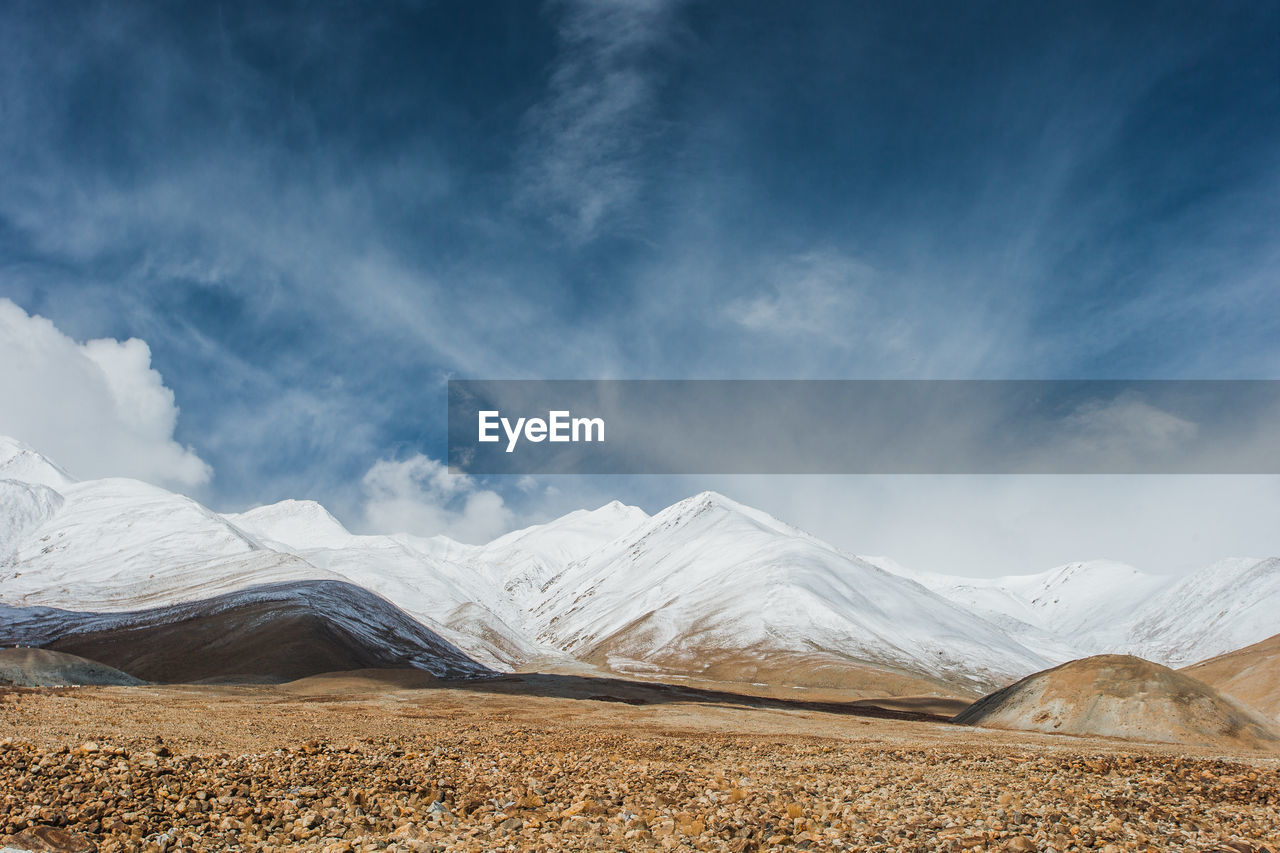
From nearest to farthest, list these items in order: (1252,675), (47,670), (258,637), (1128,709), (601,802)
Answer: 1. (601,802)
2. (1128,709)
3. (1252,675)
4. (47,670)
5. (258,637)

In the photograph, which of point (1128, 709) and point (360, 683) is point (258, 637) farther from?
point (1128, 709)

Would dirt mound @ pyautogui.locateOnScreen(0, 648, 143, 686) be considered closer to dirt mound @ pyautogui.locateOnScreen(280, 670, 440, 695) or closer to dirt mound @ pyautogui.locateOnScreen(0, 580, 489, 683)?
dirt mound @ pyautogui.locateOnScreen(0, 580, 489, 683)

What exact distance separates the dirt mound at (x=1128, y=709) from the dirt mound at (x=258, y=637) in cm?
9137

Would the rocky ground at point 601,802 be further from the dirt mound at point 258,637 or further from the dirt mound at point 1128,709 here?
the dirt mound at point 258,637

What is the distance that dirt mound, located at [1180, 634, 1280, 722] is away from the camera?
194 feet

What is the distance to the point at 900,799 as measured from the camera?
1456 centimetres

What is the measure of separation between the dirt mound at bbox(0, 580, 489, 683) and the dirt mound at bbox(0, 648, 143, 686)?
1613 centimetres

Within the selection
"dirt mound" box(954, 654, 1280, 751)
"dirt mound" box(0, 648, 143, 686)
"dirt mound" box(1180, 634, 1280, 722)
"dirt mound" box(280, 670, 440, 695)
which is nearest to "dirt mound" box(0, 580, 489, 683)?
"dirt mound" box(280, 670, 440, 695)

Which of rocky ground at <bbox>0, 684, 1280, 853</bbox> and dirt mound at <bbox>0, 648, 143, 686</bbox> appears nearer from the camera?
rocky ground at <bbox>0, 684, 1280, 853</bbox>

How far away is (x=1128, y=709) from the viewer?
1918 inches

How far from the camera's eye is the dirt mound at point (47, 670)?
68.9m

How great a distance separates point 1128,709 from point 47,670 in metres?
96.2

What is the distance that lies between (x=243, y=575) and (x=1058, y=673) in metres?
181

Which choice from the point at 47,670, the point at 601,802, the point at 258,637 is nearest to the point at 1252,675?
the point at 601,802
